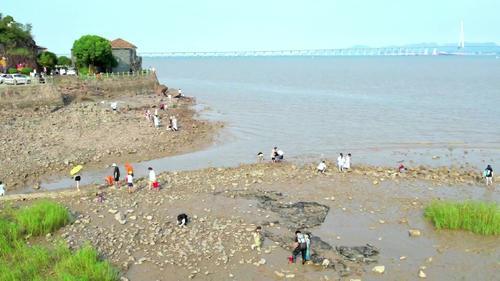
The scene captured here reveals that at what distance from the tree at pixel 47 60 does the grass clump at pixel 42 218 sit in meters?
47.3

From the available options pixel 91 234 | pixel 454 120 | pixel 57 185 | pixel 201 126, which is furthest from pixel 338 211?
pixel 454 120

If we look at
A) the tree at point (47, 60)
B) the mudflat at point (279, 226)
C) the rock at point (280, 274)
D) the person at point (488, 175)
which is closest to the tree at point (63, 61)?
the tree at point (47, 60)

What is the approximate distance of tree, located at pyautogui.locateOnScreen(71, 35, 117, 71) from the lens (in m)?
61.5

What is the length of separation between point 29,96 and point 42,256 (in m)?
31.6

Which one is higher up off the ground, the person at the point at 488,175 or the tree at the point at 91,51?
the tree at the point at 91,51

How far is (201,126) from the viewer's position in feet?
143

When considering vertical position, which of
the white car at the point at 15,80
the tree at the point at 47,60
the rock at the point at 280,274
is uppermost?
the tree at the point at 47,60

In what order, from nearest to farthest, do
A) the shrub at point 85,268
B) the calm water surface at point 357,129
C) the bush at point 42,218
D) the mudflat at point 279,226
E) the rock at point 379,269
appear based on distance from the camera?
the shrub at point 85,268
the rock at point 379,269
the mudflat at point 279,226
the bush at point 42,218
the calm water surface at point 357,129

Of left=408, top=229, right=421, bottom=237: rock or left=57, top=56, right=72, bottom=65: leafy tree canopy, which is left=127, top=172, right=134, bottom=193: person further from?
left=57, top=56, right=72, bottom=65: leafy tree canopy

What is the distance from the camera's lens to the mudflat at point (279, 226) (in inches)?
635

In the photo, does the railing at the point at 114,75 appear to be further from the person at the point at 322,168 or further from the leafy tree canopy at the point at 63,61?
the person at the point at 322,168

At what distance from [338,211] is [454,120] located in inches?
1226

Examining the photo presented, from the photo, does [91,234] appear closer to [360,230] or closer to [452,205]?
[360,230]

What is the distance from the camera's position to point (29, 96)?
4322 centimetres
